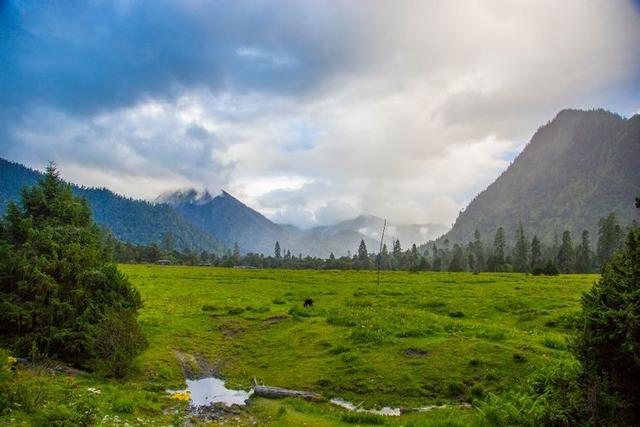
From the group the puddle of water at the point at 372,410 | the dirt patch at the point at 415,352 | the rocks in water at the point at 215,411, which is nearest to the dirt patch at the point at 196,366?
the rocks in water at the point at 215,411

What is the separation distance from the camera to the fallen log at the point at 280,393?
820 inches

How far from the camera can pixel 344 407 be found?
2003cm

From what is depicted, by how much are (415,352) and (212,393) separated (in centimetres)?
1164

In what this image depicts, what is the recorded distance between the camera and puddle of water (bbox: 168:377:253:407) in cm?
2062

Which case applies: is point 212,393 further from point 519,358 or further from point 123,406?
point 519,358

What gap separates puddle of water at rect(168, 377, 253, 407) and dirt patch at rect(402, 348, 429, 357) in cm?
926

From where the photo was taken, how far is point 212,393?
72.9 feet

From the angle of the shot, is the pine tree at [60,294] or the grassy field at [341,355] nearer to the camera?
the grassy field at [341,355]

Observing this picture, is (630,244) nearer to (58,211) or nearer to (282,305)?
(58,211)

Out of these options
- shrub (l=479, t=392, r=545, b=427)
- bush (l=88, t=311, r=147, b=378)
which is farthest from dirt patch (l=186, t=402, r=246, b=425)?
shrub (l=479, t=392, r=545, b=427)

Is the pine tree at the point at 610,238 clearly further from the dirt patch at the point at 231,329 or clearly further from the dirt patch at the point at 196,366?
the dirt patch at the point at 196,366

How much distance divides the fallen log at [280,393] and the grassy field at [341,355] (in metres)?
0.87

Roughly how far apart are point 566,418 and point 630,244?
547 cm

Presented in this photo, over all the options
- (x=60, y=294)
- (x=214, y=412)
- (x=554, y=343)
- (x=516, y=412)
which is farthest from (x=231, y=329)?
(x=516, y=412)
